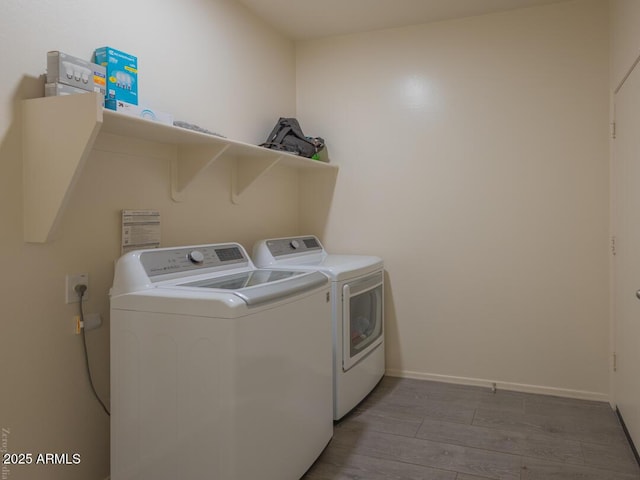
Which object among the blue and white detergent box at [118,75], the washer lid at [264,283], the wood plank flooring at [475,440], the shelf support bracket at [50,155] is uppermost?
the blue and white detergent box at [118,75]

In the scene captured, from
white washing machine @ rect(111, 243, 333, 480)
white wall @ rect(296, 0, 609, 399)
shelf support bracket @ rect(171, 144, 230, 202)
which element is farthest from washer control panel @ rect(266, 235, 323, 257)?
white washing machine @ rect(111, 243, 333, 480)

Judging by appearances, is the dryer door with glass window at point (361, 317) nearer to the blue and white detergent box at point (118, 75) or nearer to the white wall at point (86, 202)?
the white wall at point (86, 202)

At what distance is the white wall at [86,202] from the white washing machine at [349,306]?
400 millimetres

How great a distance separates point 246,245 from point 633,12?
2.33 meters

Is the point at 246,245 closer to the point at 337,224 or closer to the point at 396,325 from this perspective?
the point at 337,224

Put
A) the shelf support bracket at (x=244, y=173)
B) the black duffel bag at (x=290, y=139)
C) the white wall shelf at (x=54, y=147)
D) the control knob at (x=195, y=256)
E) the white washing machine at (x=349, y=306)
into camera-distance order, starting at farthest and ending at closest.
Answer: the black duffel bag at (x=290, y=139) < the shelf support bracket at (x=244, y=173) < the white washing machine at (x=349, y=306) < the control knob at (x=195, y=256) < the white wall shelf at (x=54, y=147)

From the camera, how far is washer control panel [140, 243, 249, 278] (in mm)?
1807

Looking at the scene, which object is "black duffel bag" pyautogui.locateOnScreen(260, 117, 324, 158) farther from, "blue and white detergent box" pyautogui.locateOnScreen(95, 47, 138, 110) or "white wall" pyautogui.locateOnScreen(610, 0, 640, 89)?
"white wall" pyautogui.locateOnScreen(610, 0, 640, 89)

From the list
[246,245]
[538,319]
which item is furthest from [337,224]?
[538,319]

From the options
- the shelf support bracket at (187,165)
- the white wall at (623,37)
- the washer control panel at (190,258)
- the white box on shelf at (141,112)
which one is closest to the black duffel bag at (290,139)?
the shelf support bracket at (187,165)

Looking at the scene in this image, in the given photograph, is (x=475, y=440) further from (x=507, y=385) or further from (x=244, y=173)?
(x=244, y=173)

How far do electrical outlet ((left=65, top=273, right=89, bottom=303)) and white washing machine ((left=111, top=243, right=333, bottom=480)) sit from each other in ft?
0.43

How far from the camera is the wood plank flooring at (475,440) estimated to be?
79.2 inches

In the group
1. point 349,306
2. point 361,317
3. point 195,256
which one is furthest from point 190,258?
point 361,317
